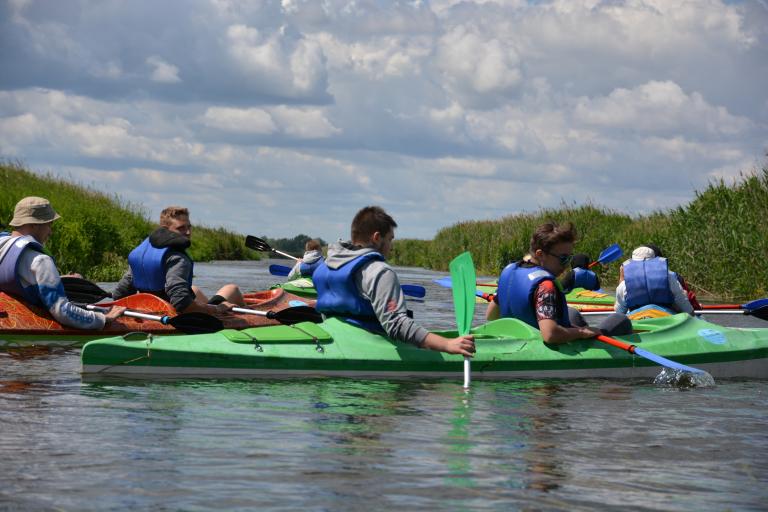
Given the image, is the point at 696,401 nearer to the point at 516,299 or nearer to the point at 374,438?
the point at 516,299

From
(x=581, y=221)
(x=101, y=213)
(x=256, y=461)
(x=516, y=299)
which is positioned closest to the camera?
(x=256, y=461)

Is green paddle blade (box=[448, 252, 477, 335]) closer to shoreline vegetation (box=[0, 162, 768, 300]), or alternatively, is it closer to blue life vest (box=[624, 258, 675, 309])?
blue life vest (box=[624, 258, 675, 309])

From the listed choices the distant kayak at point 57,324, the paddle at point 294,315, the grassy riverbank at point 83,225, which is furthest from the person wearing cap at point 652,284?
the grassy riverbank at point 83,225

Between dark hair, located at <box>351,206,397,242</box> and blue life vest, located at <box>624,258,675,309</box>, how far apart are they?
3.42 metres

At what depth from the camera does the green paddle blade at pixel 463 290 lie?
268 inches

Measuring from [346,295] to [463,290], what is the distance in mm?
841

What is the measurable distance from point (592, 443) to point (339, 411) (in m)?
1.41

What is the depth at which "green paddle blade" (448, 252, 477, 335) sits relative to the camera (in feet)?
22.3

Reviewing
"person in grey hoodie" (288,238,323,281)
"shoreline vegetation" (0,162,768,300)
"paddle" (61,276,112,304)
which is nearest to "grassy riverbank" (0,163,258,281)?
"shoreline vegetation" (0,162,768,300)

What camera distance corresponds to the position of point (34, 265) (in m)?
7.69

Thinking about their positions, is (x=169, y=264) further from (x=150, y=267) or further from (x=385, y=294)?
(x=385, y=294)

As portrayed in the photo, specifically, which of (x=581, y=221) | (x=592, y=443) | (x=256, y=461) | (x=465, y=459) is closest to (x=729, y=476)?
(x=592, y=443)

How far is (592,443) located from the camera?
16.9 feet

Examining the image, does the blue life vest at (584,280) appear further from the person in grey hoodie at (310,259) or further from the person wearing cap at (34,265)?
the person wearing cap at (34,265)
